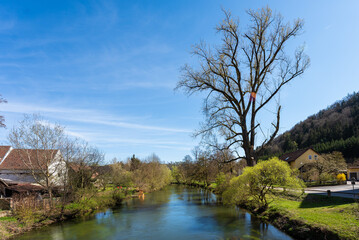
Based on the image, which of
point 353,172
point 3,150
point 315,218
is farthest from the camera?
point 353,172

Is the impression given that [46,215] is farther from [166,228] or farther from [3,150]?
[3,150]

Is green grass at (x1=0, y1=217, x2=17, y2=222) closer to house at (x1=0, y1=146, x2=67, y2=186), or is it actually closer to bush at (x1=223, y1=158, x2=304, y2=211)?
house at (x1=0, y1=146, x2=67, y2=186)

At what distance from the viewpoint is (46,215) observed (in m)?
20.6

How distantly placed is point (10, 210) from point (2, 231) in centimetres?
402

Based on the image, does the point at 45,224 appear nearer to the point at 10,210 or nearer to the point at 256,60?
the point at 10,210

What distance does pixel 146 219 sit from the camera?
20547 mm

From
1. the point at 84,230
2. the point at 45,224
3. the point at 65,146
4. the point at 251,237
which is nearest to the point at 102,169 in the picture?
the point at 65,146

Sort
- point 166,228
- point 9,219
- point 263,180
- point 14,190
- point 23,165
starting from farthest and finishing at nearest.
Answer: point 23,165 < point 14,190 < point 9,219 < point 166,228 < point 263,180

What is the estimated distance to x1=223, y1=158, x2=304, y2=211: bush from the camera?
16.4 meters

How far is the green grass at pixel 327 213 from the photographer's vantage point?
1058 centimetres

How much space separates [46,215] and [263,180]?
18226mm

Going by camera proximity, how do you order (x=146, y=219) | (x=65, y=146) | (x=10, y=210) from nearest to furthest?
(x=10, y=210) < (x=146, y=219) < (x=65, y=146)

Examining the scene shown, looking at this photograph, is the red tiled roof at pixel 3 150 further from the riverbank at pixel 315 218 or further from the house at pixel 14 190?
the riverbank at pixel 315 218

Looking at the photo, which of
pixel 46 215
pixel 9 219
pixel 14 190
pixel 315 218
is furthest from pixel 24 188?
pixel 315 218
